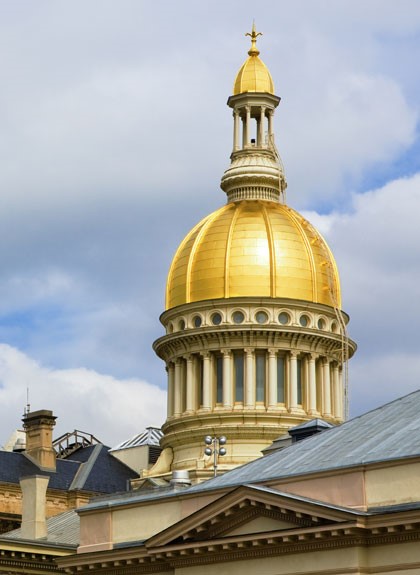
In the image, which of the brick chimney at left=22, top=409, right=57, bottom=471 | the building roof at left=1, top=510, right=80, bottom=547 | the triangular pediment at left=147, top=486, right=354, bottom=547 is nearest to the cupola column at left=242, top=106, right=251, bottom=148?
the brick chimney at left=22, top=409, right=57, bottom=471

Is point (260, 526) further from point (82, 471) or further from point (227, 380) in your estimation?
point (82, 471)

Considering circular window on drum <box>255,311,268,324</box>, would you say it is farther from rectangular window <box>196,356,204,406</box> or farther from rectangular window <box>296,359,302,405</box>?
rectangular window <box>196,356,204,406</box>

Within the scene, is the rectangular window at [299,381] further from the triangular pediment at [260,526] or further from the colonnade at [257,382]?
the triangular pediment at [260,526]

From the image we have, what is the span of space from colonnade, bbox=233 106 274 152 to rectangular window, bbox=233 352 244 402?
520 inches

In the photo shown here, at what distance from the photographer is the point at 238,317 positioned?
93312mm

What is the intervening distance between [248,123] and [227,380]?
54.0 feet

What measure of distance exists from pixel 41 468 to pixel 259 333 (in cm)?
2083

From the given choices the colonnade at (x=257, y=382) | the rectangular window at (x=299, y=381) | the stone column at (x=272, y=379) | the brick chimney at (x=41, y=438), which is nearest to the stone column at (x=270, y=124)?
the colonnade at (x=257, y=382)

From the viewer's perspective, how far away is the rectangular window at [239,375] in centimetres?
9281

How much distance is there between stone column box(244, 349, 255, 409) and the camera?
9212 cm

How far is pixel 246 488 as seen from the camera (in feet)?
178

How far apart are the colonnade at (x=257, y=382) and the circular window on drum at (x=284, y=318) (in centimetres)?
153

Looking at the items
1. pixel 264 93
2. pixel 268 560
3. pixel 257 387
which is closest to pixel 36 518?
pixel 257 387

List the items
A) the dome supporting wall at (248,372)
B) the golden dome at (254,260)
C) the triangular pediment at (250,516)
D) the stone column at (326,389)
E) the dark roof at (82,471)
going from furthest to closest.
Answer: the dark roof at (82,471) → the golden dome at (254,260) → the stone column at (326,389) → the dome supporting wall at (248,372) → the triangular pediment at (250,516)
